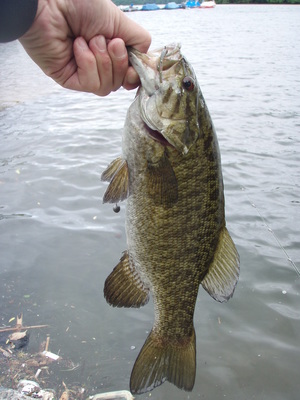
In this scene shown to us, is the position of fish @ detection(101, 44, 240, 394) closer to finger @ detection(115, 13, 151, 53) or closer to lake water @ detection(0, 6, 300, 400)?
finger @ detection(115, 13, 151, 53)

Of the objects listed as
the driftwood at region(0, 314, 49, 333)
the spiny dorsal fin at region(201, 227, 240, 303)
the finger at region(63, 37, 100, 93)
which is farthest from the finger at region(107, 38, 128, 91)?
the driftwood at region(0, 314, 49, 333)

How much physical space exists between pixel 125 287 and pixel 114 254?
2.77 m

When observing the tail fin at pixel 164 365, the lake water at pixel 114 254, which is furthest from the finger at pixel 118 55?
the lake water at pixel 114 254

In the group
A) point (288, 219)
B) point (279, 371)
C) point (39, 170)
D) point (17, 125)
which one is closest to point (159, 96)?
point (279, 371)

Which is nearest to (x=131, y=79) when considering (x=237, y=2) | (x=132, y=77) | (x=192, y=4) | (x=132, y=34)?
(x=132, y=77)

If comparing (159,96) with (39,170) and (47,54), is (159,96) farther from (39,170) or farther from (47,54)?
(39,170)

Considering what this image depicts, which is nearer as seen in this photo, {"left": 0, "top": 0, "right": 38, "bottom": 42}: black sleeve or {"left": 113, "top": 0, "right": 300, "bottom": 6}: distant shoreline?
{"left": 0, "top": 0, "right": 38, "bottom": 42}: black sleeve

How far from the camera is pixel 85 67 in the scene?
2391mm

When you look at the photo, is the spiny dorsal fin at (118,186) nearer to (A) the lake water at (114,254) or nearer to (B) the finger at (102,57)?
(B) the finger at (102,57)

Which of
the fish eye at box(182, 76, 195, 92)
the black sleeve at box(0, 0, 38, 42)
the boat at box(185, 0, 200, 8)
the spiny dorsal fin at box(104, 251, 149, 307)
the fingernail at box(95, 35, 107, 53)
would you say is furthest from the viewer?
the boat at box(185, 0, 200, 8)

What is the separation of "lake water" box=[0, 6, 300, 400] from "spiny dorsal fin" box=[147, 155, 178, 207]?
2.04 meters

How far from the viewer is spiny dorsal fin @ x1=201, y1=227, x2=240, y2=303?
2332 mm

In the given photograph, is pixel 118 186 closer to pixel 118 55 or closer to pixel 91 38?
pixel 118 55

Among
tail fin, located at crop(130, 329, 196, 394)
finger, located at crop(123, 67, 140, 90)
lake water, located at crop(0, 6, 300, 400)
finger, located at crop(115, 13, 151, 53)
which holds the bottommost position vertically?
lake water, located at crop(0, 6, 300, 400)
